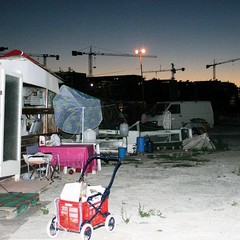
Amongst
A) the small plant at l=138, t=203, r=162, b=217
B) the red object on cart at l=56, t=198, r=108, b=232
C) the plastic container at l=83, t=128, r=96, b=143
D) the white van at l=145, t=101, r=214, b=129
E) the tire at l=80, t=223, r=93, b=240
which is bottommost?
the small plant at l=138, t=203, r=162, b=217

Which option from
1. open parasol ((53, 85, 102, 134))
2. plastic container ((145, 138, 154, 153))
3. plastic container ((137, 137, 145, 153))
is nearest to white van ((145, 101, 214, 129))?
plastic container ((145, 138, 154, 153))

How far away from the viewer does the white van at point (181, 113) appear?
20406mm

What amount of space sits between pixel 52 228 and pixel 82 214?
1.89 feet

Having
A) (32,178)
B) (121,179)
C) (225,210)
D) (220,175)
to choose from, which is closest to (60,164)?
(32,178)

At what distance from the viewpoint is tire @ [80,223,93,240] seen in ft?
14.2

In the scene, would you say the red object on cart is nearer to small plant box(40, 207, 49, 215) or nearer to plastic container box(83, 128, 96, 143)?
small plant box(40, 207, 49, 215)

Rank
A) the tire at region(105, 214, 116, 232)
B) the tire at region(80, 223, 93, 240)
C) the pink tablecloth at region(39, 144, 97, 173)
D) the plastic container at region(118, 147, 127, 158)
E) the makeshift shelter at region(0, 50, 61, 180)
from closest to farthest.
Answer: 1. the tire at region(80, 223, 93, 240)
2. the tire at region(105, 214, 116, 232)
3. the makeshift shelter at region(0, 50, 61, 180)
4. the pink tablecloth at region(39, 144, 97, 173)
5. the plastic container at region(118, 147, 127, 158)

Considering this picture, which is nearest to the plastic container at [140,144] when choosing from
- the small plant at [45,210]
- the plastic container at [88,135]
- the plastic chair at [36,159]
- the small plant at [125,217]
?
the plastic container at [88,135]

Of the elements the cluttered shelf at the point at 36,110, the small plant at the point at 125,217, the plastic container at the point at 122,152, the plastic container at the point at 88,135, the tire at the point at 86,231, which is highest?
the cluttered shelf at the point at 36,110

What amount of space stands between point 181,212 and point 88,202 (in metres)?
2.01

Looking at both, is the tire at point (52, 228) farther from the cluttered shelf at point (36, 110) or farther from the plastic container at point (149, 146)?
the plastic container at point (149, 146)

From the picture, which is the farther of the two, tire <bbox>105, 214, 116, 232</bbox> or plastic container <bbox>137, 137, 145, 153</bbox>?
plastic container <bbox>137, 137, 145, 153</bbox>

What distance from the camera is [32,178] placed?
332 inches

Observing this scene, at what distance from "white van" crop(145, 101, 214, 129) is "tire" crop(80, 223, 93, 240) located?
14585 millimetres
